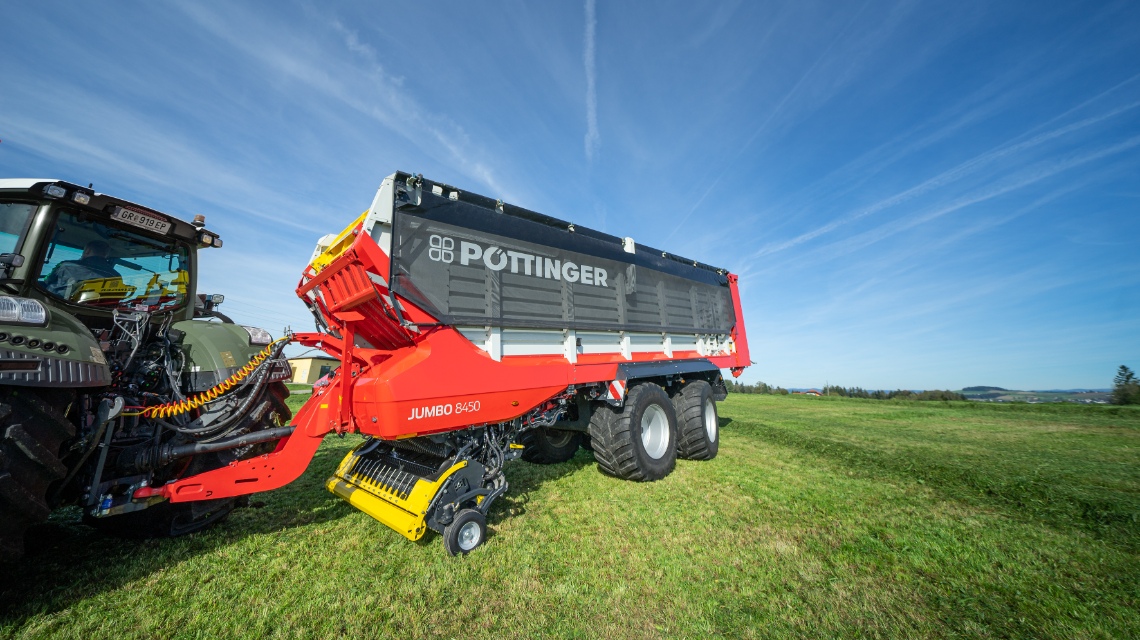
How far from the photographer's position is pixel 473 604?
8.40 feet

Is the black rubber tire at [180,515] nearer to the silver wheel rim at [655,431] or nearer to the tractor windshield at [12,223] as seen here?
the tractor windshield at [12,223]

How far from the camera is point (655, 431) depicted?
5.73 metres

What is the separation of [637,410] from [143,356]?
495 cm

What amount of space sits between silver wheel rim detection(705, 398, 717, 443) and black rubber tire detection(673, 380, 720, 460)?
0.02 metres

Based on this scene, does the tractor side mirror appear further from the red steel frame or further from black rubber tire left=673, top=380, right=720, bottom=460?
black rubber tire left=673, top=380, right=720, bottom=460

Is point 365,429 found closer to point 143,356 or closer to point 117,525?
point 143,356

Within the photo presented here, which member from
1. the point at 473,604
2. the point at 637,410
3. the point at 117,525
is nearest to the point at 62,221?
the point at 117,525

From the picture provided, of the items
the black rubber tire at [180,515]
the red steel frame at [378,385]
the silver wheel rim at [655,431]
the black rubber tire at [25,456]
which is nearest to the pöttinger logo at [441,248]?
the red steel frame at [378,385]

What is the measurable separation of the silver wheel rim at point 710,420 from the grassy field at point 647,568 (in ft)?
4.80

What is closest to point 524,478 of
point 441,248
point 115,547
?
point 441,248

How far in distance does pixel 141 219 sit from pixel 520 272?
3424mm

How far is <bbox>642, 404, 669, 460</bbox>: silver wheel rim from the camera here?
559cm

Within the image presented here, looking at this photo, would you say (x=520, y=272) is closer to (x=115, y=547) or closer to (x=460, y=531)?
(x=460, y=531)

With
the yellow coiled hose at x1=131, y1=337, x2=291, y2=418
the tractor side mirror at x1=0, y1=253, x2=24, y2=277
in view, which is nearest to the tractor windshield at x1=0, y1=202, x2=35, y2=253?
the tractor side mirror at x1=0, y1=253, x2=24, y2=277
